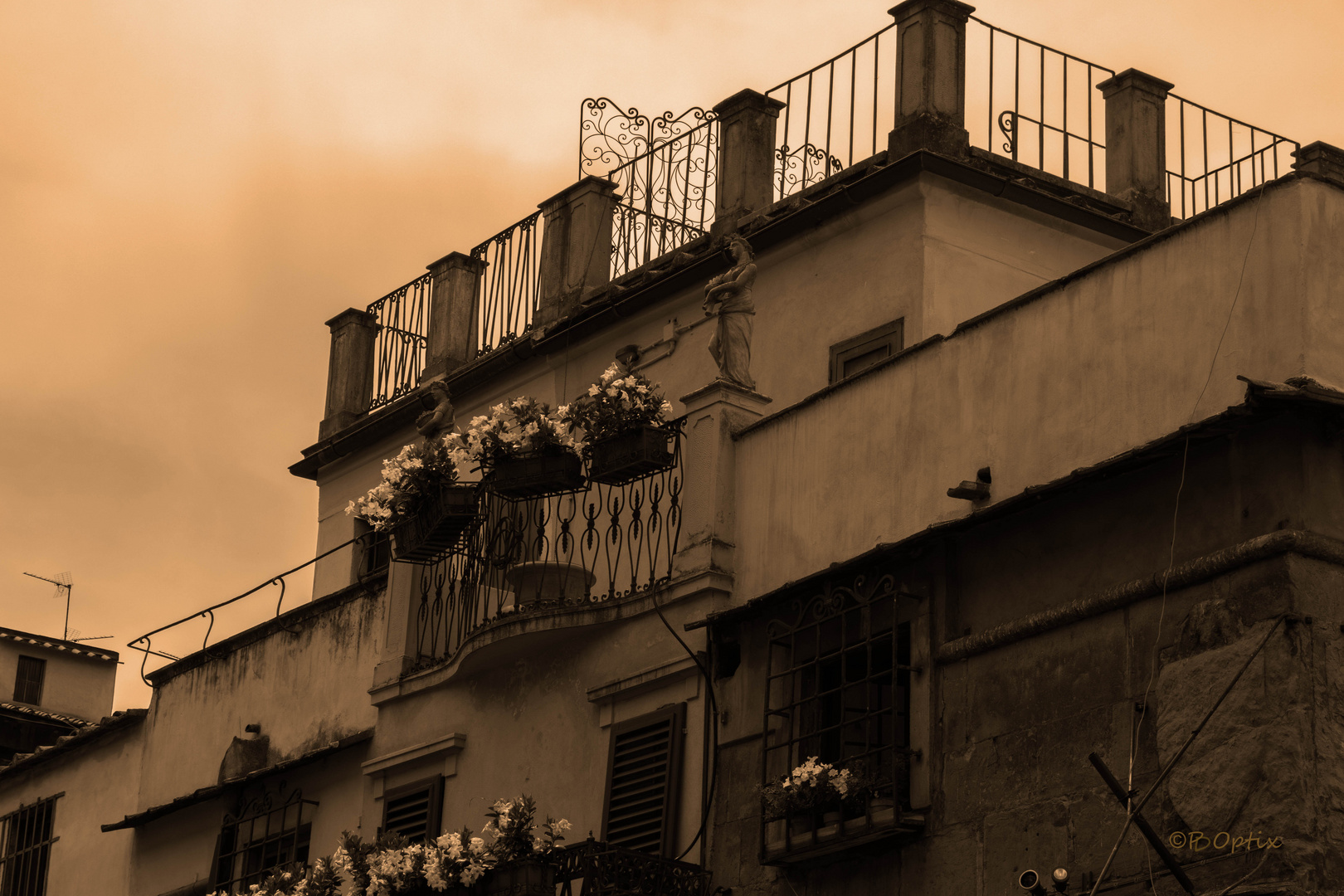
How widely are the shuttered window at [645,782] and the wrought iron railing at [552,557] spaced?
3.32 feet

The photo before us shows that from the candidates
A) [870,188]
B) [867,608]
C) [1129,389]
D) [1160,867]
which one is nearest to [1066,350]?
[1129,389]

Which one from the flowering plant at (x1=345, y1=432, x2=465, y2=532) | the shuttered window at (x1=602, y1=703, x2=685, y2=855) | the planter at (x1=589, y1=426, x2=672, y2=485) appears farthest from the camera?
the flowering plant at (x1=345, y1=432, x2=465, y2=532)

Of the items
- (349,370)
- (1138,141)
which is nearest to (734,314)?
(1138,141)

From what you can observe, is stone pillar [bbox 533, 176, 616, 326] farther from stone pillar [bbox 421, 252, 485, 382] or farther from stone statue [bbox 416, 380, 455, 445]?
stone statue [bbox 416, 380, 455, 445]

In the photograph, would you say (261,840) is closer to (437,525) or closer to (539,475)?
(437,525)

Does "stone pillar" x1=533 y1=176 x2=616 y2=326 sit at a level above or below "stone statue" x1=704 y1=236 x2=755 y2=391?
above

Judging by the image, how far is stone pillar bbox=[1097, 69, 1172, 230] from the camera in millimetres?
18094

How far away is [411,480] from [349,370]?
20.5ft

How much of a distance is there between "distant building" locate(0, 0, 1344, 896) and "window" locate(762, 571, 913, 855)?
36mm

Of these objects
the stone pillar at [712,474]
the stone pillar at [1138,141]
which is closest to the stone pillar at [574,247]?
the stone pillar at [712,474]

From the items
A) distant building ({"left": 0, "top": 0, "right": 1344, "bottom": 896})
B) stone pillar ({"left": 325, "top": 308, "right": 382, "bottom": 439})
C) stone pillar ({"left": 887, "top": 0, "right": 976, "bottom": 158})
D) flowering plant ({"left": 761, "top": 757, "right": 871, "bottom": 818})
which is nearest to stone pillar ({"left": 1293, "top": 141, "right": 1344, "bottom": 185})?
distant building ({"left": 0, "top": 0, "right": 1344, "bottom": 896})

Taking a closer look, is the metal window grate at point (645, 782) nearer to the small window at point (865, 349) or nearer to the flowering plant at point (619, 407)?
the flowering plant at point (619, 407)

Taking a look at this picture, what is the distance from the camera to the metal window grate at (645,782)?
48.8 ft

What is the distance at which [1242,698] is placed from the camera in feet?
36.2
